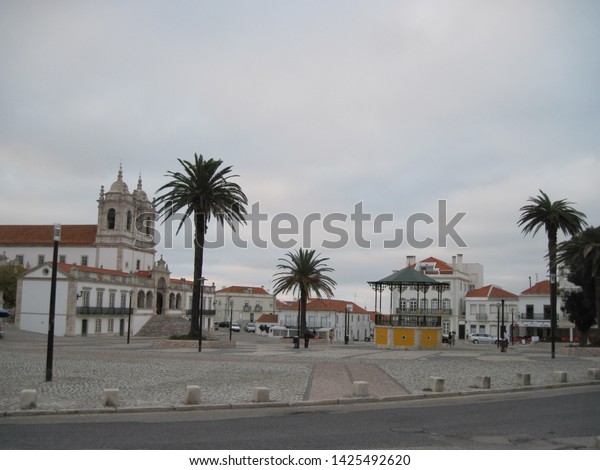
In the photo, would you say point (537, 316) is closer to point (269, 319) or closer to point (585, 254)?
point (585, 254)

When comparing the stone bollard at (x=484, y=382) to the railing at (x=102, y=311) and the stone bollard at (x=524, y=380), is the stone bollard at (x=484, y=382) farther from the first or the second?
the railing at (x=102, y=311)

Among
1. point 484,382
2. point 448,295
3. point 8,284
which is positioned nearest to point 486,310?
point 448,295

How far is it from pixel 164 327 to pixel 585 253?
52.4 m

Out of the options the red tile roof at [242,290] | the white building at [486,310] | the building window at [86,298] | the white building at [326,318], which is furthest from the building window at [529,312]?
the red tile roof at [242,290]

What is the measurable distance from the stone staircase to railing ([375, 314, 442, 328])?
111ft

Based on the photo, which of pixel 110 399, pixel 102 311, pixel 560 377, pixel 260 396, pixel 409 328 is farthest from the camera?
pixel 102 311

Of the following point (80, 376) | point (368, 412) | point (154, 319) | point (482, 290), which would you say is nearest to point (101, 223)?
point (154, 319)

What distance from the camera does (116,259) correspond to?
295 feet

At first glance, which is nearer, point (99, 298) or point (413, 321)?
point (413, 321)

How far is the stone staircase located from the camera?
257 ft

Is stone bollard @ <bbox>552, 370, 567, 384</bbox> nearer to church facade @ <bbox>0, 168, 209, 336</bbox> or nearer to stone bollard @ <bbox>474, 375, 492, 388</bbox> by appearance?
stone bollard @ <bbox>474, 375, 492, 388</bbox>

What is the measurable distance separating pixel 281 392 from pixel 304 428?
605 centimetres

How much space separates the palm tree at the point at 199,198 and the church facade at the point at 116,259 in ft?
91.1

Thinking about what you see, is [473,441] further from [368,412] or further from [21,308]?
[21,308]
